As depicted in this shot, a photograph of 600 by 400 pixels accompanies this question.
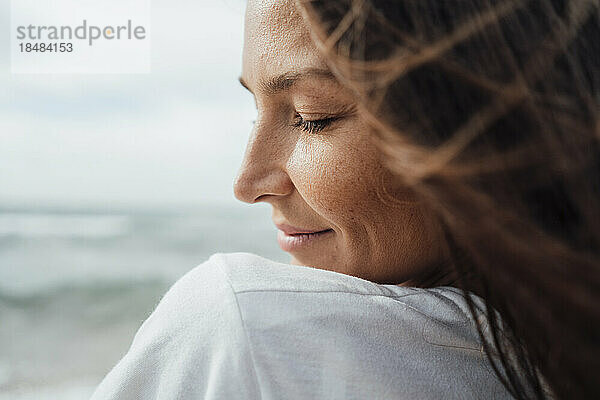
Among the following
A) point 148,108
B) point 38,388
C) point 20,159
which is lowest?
point 38,388

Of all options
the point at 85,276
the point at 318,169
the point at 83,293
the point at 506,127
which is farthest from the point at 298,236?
the point at 85,276

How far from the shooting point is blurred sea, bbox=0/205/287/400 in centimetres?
441

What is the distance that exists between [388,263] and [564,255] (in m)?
0.23

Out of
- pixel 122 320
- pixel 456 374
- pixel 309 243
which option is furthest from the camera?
pixel 122 320

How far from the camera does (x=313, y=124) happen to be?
635mm

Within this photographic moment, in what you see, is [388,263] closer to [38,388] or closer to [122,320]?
[38,388]

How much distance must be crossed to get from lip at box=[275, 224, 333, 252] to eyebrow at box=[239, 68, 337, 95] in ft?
0.51

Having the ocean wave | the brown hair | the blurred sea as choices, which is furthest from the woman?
the ocean wave

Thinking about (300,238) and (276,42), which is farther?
(300,238)

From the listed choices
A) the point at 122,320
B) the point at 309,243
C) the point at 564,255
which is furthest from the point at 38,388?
the point at 564,255

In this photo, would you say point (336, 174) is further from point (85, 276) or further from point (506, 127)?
point (85, 276)

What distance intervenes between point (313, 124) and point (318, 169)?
0.14ft

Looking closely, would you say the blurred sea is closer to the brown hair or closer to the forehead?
the forehead

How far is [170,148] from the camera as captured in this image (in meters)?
7.85
